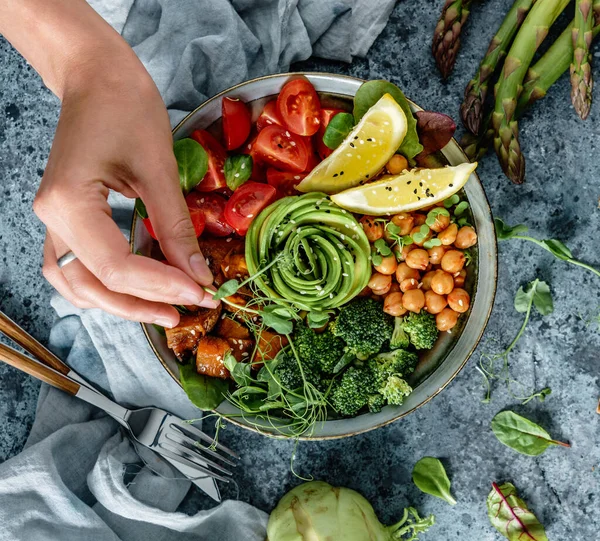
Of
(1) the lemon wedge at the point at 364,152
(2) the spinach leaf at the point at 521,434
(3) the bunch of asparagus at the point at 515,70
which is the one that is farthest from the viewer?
(2) the spinach leaf at the point at 521,434

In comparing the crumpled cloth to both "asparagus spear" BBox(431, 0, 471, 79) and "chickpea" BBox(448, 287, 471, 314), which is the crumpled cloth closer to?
"asparagus spear" BBox(431, 0, 471, 79)

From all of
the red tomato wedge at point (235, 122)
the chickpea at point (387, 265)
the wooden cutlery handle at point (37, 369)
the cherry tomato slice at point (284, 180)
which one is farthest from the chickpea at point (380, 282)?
the wooden cutlery handle at point (37, 369)

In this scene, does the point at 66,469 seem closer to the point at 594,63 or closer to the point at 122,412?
the point at 122,412

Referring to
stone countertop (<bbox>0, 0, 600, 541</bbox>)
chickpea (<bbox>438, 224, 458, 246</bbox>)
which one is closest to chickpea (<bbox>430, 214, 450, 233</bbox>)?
chickpea (<bbox>438, 224, 458, 246</bbox>)

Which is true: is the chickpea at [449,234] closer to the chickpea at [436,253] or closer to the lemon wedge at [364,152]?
the chickpea at [436,253]

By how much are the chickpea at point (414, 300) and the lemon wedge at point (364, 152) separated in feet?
1.17

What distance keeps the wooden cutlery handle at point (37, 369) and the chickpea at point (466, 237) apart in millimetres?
1320

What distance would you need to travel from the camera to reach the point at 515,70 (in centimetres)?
204

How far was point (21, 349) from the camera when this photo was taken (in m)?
2.29

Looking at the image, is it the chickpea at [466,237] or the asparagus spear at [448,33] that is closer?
the chickpea at [466,237]

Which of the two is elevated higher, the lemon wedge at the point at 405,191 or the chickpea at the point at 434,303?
the lemon wedge at the point at 405,191

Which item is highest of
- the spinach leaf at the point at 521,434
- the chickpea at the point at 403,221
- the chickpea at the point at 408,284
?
the chickpea at the point at 403,221

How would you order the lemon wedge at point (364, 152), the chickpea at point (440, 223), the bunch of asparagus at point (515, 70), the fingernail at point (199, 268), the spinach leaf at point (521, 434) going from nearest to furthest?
the fingernail at point (199, 268) < the lemon wedge at point (364, 152) < the chickpea at point (440, 223) < the bunch of asparagus at point (515, 70) < the spinach leaf at point (521, 434)

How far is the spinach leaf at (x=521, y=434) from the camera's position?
2.14 meters
